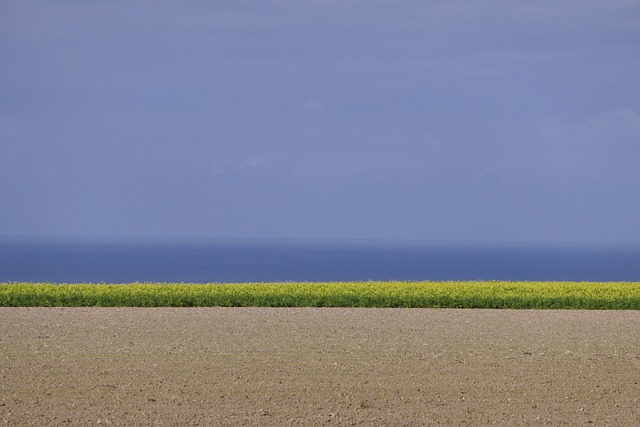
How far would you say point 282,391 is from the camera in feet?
35.9

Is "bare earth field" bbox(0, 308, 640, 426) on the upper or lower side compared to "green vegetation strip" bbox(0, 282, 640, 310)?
lower

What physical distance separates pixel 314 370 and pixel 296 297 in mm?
7651

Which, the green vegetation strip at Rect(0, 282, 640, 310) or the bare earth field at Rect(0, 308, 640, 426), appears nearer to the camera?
the bare earth field at Rect(0, 308, 640, 426)

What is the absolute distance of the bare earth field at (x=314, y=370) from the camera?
1009 cm

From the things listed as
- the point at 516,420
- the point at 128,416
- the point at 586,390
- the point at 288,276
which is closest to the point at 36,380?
the point at 128,416

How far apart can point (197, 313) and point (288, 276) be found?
73.3 m

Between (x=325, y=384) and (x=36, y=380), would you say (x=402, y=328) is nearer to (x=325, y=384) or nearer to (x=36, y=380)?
(x=325, y=384)

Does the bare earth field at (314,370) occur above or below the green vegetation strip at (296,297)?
below

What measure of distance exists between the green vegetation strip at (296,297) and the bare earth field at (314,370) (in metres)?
2.28

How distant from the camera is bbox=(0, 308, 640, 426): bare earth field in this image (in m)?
10.1

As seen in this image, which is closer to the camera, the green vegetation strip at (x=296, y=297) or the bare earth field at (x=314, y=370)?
the bare earth field at (x=314, y=370)

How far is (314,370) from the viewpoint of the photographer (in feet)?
39.4

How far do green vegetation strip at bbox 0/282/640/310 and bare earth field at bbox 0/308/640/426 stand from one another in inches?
89.9

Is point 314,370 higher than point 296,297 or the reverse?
the reverse
